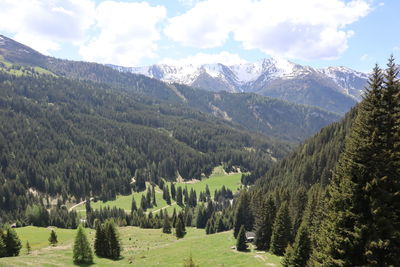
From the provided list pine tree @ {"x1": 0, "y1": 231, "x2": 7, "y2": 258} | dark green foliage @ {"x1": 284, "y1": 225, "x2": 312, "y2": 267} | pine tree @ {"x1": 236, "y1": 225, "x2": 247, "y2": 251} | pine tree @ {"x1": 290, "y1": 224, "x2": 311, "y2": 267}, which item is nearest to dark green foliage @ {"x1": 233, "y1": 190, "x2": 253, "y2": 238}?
pine tree @ {"x1": 236, "y1": 225, "x2": 247, "y2": 251}

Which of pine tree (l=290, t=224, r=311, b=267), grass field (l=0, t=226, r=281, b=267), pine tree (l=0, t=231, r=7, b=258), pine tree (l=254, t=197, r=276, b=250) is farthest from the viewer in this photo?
pine tree (l=254, t=197, r=276, b=250)

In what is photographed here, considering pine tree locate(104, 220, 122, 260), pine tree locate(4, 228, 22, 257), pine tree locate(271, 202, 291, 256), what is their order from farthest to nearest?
1. pine tree locate(104, 220, 122, 260)
2. pine tree locate(271, 202, 291, 256)
3. pine tree locate(4, 228, 22, 257)

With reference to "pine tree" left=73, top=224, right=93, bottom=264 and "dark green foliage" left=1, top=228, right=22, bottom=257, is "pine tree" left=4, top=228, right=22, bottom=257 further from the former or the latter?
"pine tree" left=73, top=224, right=93, bottom=264

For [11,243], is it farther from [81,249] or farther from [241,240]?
[241,240]

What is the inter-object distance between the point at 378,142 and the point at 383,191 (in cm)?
318

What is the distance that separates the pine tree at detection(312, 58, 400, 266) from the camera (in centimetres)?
1897

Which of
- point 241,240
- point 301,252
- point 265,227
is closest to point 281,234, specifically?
point 265,227

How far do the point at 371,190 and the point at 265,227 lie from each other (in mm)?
62070

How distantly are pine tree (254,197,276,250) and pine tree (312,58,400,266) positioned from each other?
58.8m

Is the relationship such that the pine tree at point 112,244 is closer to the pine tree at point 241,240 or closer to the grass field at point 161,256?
the grass field at point 161,256

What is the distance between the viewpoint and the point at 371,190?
19672 mm

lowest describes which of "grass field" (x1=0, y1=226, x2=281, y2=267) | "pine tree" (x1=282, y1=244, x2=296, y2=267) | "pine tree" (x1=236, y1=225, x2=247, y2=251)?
"grass field" (x1=0, y1=226, x2=281, y2=267)

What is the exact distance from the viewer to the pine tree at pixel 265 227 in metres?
77.8

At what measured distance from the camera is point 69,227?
149 m
